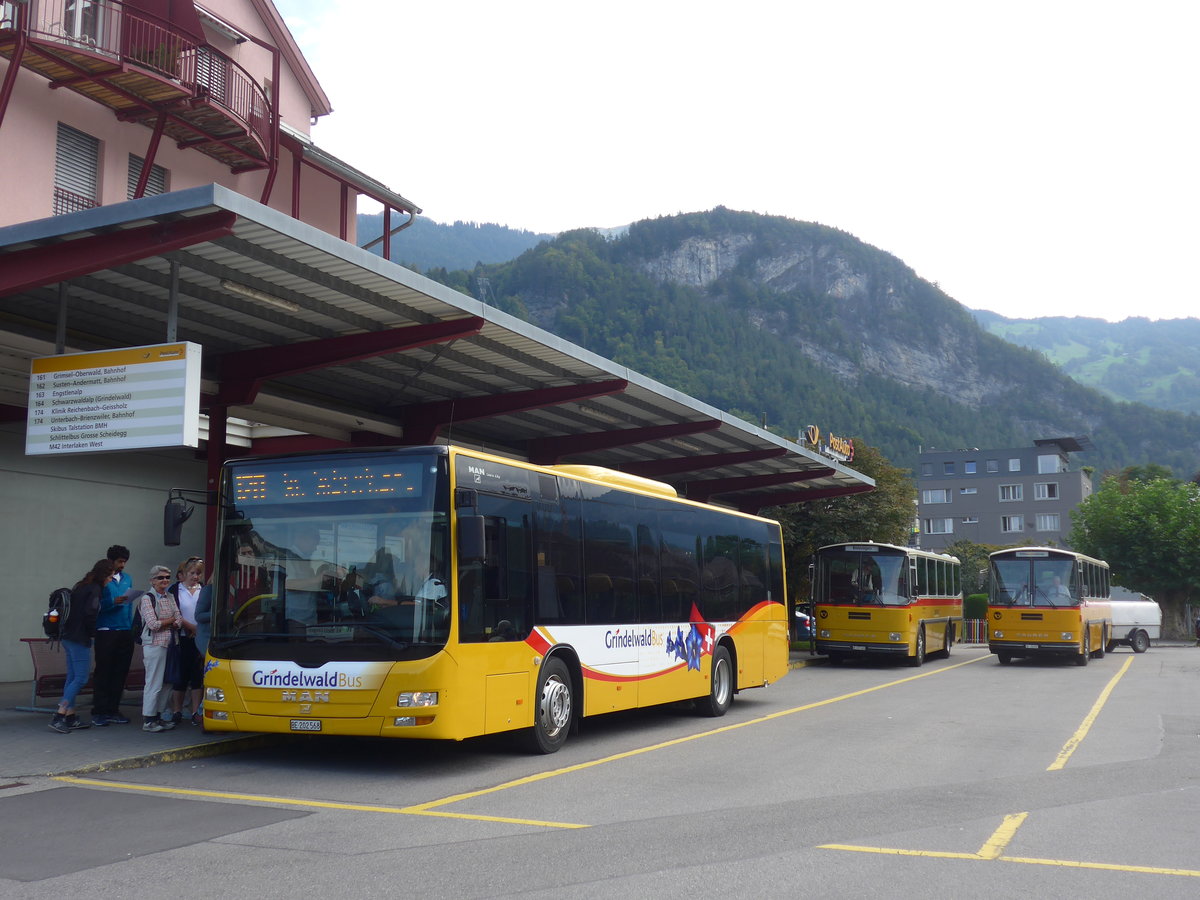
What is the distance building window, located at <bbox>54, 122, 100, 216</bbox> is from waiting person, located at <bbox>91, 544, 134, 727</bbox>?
7389mm

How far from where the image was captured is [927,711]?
52.0 ft

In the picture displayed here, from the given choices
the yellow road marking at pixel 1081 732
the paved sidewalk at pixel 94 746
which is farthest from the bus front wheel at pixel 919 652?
the paved sidewalk at pixel 94 746

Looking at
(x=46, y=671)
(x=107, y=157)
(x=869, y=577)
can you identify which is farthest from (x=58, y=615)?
(x=869, y=577)

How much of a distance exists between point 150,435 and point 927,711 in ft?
36.0

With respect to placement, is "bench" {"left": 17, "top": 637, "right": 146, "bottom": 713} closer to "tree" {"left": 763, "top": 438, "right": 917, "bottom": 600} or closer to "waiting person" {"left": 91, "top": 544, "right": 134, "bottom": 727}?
"waiting person" {"left": 91, "top": 544, "right": 134, "bottom": 727}

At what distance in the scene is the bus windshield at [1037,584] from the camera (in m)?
26.7

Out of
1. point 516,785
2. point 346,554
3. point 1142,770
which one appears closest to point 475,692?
point 516,785

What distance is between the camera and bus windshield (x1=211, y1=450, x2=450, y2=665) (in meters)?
9.60

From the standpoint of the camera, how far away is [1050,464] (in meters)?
108

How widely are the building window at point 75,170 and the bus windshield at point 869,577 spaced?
698 inches

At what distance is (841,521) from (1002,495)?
81744 millimetres

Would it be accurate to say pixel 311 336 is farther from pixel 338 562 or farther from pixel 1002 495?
pixel 1002 495

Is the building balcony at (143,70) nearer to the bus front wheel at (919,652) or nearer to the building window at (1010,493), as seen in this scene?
the bus front wheel at (919,652)

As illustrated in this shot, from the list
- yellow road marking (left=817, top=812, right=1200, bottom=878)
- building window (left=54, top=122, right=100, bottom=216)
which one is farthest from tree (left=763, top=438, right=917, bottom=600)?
yellow road marking (left=817, top=812, right=1200, bottom=878)
